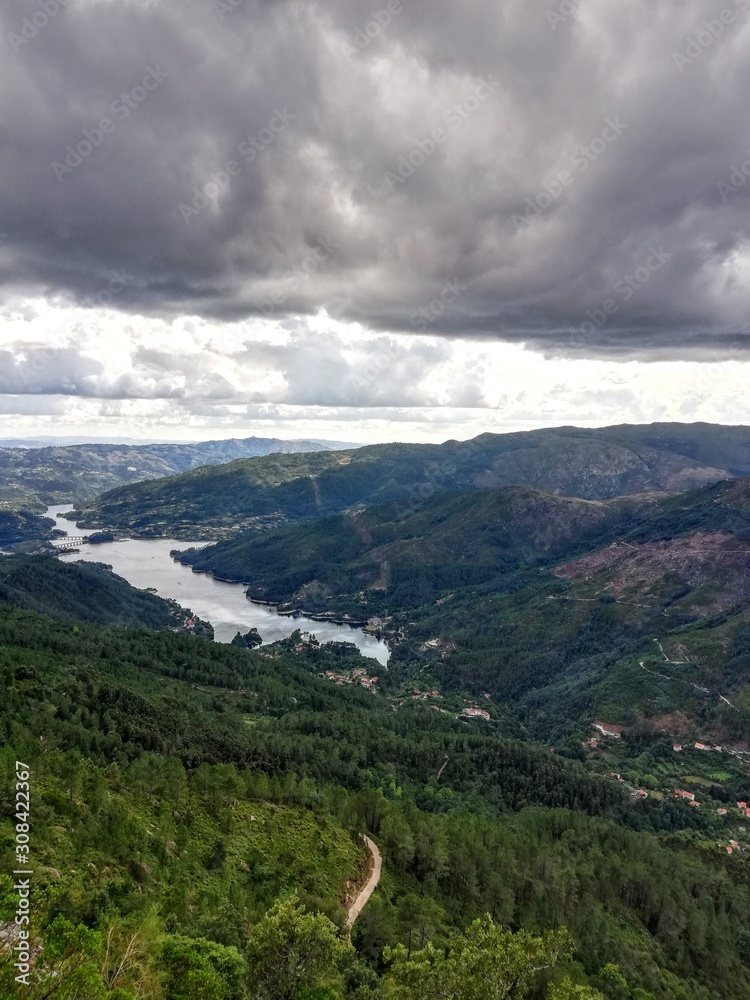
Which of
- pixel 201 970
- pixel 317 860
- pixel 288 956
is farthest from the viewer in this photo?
pixel 317 860

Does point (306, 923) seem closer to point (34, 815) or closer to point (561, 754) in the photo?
point (34, 815)

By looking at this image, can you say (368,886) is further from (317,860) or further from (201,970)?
(201,970)

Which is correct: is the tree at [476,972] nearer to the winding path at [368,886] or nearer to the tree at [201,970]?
the tree at [201,970]

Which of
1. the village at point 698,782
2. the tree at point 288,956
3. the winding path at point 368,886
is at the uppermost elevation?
the tree at point 288,956

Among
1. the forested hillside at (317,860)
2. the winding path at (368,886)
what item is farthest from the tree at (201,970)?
the winding path at (368,886)

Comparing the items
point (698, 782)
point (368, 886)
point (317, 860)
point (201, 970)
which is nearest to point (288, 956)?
point (201, 970)

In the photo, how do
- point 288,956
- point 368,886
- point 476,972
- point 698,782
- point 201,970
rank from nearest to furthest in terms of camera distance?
point 201,970 → point 476,972 → point 288,956 → point 368,886 → point 698,782

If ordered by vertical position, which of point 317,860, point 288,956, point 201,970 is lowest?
point 317,860
